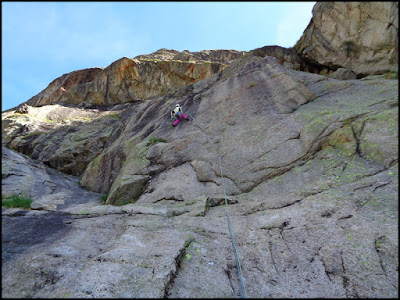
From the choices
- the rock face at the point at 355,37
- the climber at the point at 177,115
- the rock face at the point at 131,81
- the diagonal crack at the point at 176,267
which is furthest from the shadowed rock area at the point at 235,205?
the rock face at the point at 131,81

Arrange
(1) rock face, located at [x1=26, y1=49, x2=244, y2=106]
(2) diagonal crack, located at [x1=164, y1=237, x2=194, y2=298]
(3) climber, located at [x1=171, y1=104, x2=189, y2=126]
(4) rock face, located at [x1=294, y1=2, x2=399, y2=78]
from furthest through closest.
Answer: (1) rock face, located at [x1=26, y1=49, x2=244, y2=106], (4) rock face, located at [x1=294, y1=2, x2=399, y2=78], (3) climber, located at [x1=171, y1=104, x2=189, y2=126], (2) diagonal crack, located at [x1=164, y1=237, x2=194, y2=298]

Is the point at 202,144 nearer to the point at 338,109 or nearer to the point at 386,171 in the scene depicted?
the point at 338,109

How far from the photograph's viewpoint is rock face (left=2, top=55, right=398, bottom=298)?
170 inches

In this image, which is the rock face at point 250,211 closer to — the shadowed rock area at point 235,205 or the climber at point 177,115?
the shadowed rock area at point 235,205

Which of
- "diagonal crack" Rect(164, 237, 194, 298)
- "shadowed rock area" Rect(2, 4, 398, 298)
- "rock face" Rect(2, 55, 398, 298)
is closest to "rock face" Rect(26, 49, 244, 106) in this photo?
"shadowed rock area" Rect(2, 4, 398, 298)

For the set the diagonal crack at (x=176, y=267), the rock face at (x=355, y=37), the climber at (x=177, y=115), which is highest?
the rock face at (x=355, y=37)

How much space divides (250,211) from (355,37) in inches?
984

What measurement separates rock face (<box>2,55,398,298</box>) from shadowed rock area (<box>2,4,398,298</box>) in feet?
0.13

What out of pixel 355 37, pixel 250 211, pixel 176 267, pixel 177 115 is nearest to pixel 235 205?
pixel 250 211

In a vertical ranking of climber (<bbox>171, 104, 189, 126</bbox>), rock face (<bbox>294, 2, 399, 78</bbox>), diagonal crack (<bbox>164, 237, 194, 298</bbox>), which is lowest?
diagonal crack (<bbox>164, 237, 194, 298</bbox>)

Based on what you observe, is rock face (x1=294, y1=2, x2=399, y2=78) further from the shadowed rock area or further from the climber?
the climber

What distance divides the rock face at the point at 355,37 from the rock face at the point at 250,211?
12.5 meters

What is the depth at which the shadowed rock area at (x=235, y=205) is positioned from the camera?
14.2 ft

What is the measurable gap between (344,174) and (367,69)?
2094 centimetres
